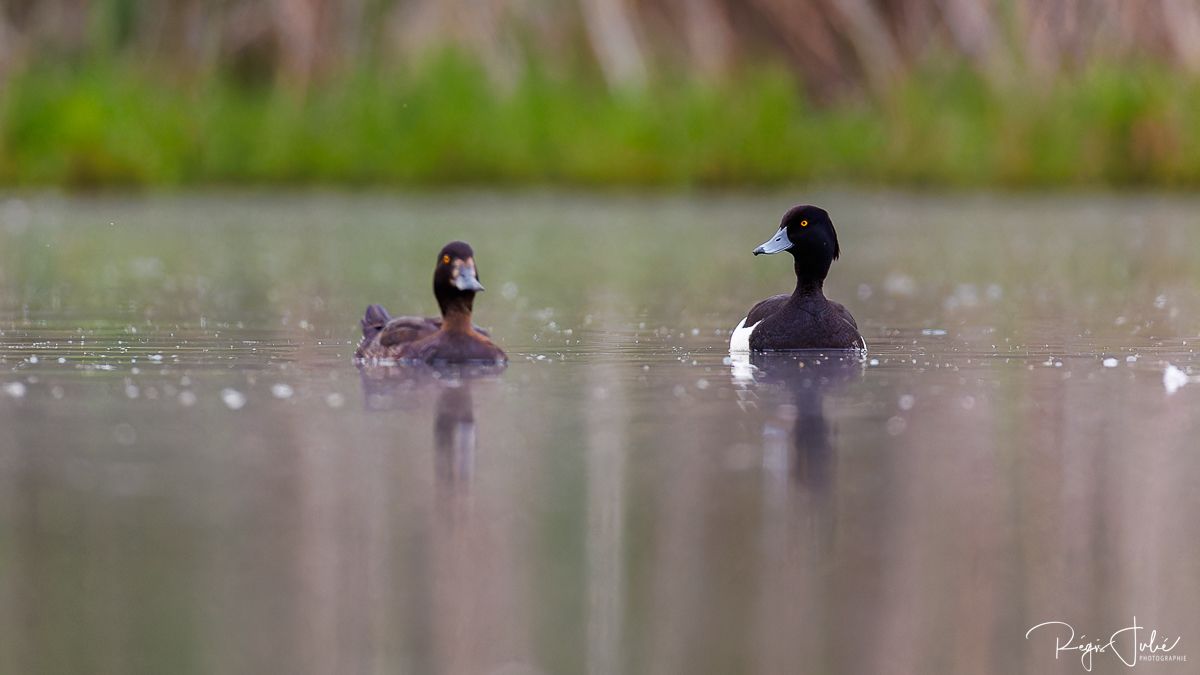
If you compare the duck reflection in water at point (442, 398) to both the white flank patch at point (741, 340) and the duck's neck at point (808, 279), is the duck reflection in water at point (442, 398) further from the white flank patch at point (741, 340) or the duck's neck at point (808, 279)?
the duck's neck at point (808, 279)

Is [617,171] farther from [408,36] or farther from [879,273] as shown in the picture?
[879,273]

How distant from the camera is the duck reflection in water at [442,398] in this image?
18.5 feet

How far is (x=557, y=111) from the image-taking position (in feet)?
70.6

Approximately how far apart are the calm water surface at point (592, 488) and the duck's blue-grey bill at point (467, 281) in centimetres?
39

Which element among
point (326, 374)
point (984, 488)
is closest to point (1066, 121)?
point (326, 374)

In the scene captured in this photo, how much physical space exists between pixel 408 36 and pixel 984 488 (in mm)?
17408

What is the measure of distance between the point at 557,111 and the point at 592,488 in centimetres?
1651

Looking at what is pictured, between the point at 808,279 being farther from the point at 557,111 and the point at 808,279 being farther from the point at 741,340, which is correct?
the point at 557,111

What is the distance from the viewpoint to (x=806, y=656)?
3707mm

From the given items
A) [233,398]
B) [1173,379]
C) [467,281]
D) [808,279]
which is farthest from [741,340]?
[233,398]

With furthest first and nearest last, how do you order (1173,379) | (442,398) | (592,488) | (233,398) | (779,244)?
(779,244) < (1173,379) < (442,398) < (233,398) < (592,488)

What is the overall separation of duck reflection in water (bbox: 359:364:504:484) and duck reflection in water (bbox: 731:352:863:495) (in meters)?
0.85

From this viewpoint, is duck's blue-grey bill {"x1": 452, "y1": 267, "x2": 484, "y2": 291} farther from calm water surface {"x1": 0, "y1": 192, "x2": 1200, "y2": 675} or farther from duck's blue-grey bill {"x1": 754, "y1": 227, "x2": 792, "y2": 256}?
duck's blue-grey bill {"x1": 754, "y1": 227, "x2": 792, "y2": 256}

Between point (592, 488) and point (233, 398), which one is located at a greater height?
point (233, 398)
